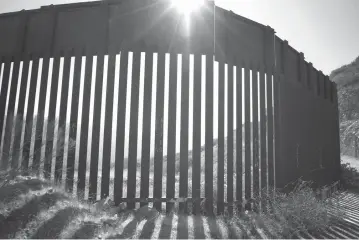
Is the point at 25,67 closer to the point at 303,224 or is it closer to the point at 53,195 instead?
the point at 53,195

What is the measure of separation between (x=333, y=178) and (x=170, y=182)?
8.20m

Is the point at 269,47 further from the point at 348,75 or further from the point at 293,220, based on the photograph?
the point at 348,75

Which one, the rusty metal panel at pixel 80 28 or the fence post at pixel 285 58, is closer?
the rusty metal panel at pixel 80 28

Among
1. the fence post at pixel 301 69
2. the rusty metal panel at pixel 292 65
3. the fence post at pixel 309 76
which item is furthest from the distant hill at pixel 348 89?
the rusty metal panel at pixel 292 65

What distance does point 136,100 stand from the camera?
16.7ft

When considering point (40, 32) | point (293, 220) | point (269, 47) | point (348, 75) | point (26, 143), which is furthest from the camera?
point (348, 75)

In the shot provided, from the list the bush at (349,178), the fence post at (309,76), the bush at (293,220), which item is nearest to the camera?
the bush at (293,220)

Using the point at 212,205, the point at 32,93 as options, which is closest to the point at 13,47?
the point at 32,93

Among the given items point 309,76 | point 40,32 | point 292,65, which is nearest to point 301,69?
point 292,65

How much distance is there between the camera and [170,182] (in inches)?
196

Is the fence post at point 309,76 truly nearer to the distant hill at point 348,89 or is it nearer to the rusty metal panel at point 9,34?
the rusty metal panel at point 9,34

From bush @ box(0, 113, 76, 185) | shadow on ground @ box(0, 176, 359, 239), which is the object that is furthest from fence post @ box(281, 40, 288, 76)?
bush @ box(0, 113, 76, 185)

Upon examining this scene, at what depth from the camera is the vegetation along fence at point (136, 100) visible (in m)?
5.04

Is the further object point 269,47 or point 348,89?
point 348,89
